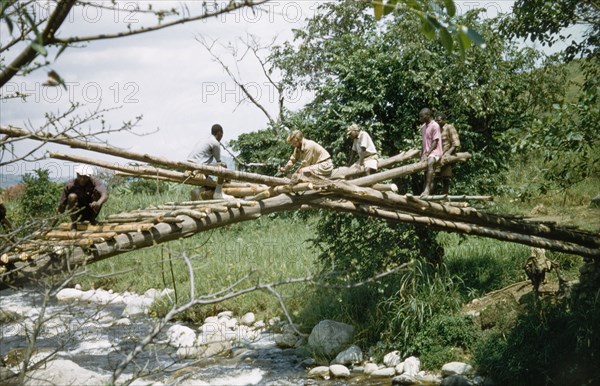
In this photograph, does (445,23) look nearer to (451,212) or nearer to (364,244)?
(451,212)

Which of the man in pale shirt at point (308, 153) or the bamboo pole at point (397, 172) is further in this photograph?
the man in pale shirt at point (308, 153)

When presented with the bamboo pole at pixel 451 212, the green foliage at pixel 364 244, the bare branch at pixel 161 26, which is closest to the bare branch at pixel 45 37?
the bare branch at pixel 161 26

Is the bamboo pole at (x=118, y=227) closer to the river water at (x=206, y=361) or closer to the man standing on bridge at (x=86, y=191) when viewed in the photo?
the man standing on bridge at (x=86, y=191)

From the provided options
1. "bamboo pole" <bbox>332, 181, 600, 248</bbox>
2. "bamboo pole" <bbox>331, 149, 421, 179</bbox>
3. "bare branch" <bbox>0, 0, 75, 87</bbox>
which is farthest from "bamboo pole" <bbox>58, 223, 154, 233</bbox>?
"bare branch" <bbox>0, 0, 75, 87</bbox>

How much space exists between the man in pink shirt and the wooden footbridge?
0.10 m

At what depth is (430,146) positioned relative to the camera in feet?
26.0

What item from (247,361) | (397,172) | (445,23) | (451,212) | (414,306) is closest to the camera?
(445,23)

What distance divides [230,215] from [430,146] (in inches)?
127

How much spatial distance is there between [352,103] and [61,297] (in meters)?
7.38

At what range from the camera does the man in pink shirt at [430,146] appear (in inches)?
308

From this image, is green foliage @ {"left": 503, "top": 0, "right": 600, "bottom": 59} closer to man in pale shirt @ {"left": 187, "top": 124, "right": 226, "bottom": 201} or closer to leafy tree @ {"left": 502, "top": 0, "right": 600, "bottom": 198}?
leafy tree @ {"left": 502, "top": 0, "right": 600, "bottom": 198}

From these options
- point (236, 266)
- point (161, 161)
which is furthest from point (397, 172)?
point (236, 266)

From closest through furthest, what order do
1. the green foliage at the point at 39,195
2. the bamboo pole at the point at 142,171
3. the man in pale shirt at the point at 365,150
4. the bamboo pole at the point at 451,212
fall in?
the bamboo pole at the point at 142,171 < the bamboo pole at the point at 451,212 < the man in pale shirt at the point at 365,150 < the green foliage at the point at 39,195

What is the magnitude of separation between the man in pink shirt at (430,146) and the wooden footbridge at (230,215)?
10 centimetres
